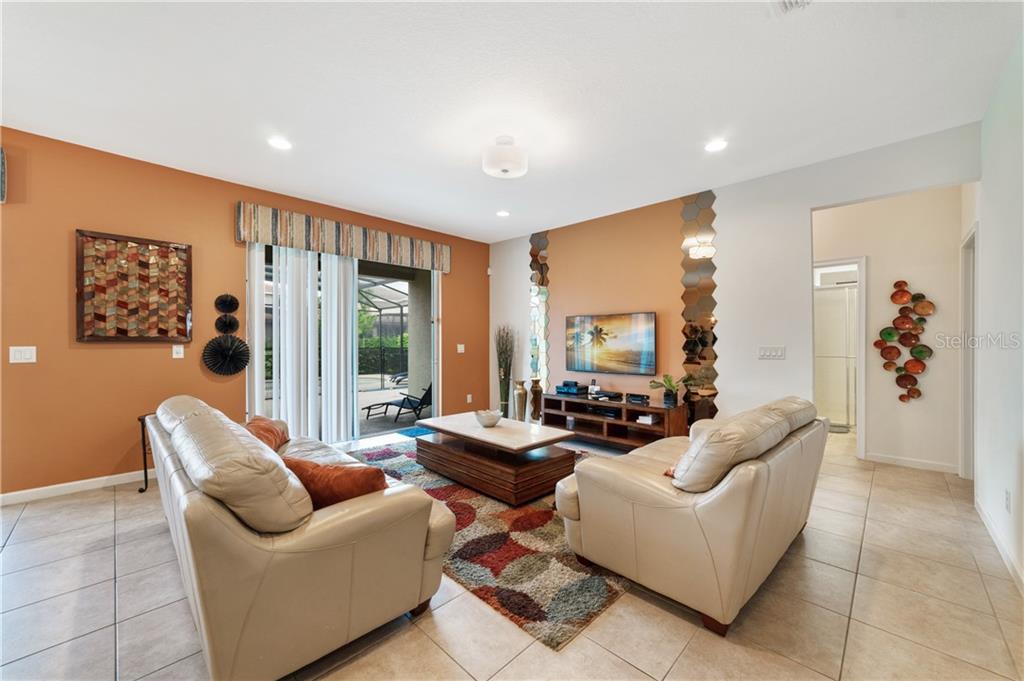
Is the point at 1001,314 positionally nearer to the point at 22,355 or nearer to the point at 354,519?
the point at 354,519

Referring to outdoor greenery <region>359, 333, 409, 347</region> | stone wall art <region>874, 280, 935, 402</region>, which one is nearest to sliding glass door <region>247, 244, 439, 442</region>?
outdoor greenery <region>359, 333, 409, 347</region>

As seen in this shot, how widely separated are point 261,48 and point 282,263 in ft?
8.28

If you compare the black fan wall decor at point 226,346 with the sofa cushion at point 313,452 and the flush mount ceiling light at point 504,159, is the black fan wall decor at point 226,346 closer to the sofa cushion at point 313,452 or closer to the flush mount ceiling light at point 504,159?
the sofa cushion at point 313,452

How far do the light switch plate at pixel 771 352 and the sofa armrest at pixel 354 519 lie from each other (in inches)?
136

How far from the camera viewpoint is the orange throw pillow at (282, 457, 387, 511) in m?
1.60

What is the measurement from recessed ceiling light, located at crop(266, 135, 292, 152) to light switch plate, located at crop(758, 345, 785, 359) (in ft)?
14.5

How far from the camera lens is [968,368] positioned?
11.5 ft

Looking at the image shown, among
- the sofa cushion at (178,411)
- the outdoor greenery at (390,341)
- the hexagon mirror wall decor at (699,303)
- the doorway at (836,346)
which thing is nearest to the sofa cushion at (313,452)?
the sofa cushion at (178,411)

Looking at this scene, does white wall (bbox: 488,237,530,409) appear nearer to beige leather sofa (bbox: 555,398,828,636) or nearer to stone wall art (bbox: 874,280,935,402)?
beige leather sofa (bbox: 555,398,828,636)

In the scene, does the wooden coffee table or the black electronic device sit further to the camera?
the black electronic device

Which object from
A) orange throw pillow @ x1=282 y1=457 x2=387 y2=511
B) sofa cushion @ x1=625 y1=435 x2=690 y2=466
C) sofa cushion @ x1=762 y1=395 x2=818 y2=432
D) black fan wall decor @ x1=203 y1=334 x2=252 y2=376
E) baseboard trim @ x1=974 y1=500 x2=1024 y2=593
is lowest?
baseboard trim @ x1=974 y1=500 x2=1024 y2=593

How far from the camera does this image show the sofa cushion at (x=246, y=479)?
1258 millimetres

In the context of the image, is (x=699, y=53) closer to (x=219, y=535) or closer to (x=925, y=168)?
(x=925, y=168)

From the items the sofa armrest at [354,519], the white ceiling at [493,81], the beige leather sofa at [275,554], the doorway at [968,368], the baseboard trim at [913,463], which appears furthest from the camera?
the baseboard trim at [913,463]
